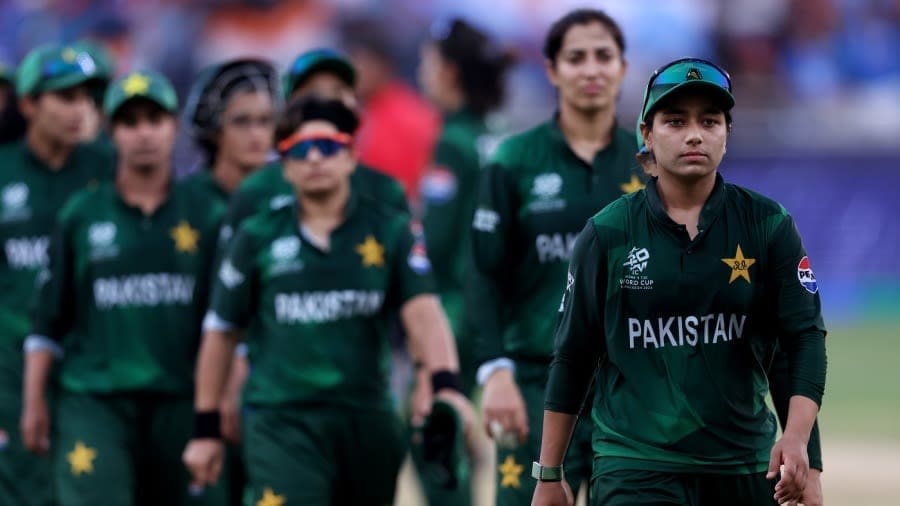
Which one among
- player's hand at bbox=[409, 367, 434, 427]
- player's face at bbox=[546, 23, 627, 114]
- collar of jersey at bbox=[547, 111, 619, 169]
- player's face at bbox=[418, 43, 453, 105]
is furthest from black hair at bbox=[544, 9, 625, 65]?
player's face at bbox=[418, 43, 453, 105]

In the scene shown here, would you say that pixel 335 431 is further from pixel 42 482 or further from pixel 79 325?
pixel 42 482

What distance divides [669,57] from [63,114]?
51.8 feet

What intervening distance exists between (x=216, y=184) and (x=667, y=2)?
16.6 meters

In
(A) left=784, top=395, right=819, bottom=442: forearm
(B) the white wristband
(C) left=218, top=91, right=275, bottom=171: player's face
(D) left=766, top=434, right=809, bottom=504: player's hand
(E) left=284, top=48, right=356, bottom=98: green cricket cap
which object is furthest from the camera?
(C) left=218, top=91, right=275, bottom=171: player's face

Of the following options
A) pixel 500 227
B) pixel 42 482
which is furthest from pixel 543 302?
pixel 42 482

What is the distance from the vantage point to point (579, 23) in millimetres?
7492

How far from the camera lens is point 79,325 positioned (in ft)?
28.9

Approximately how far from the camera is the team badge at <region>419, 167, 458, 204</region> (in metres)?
11.2

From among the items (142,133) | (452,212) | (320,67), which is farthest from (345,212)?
(452,212)

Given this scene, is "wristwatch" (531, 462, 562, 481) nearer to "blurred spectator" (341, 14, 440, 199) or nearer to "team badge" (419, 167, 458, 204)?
"team badge" (419, 167, 458, 204)

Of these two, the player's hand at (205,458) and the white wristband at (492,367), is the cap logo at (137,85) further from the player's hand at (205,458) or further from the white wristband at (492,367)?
the white wristband at (492,367)

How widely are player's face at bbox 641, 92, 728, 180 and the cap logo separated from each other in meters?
4.07

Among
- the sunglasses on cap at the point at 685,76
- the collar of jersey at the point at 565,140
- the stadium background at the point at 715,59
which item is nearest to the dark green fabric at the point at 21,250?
the collar of jersey at the point at 565,140

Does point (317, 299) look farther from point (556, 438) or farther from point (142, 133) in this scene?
point (556, 438)
